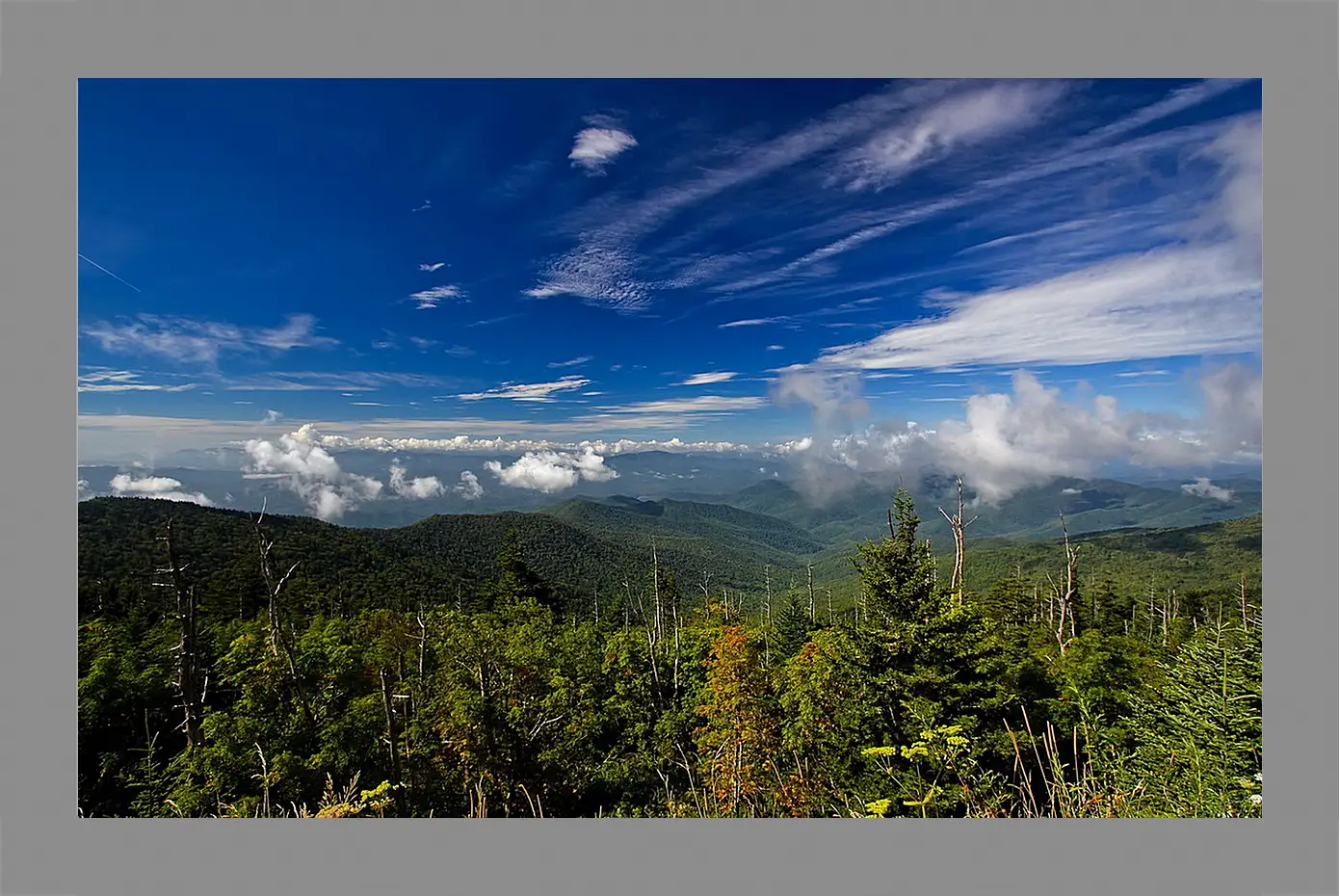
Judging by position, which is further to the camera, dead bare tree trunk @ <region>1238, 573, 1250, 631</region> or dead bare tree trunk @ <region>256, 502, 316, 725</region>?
dead bare tree trunk @ <region>256, 502, 316, 725</region>

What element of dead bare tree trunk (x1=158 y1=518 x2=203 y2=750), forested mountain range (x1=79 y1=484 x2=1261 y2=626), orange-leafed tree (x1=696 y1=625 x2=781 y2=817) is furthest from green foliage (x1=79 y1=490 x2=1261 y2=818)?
forested mountain range (x1=79 y1=484 x2=1261 y2=626)

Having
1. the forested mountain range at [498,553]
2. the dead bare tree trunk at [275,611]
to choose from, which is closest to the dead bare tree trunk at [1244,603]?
the forested mountain range at [498,553]

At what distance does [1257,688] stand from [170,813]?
930 centimetres

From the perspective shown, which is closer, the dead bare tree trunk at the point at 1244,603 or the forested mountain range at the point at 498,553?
the dead bare tree trunk at the point at 1244,603

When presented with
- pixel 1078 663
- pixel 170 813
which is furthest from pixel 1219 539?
pixel 170 813

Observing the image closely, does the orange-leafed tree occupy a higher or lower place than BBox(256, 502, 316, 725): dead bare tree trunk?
lower

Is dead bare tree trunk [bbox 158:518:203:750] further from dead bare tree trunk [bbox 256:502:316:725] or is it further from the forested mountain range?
dead bare tree trunk [bbox 256:502:316:725]

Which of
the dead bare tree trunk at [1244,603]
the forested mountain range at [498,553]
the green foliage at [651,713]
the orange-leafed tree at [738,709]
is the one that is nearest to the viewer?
the green foliage at [651,713]

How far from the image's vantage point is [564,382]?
8492 mm

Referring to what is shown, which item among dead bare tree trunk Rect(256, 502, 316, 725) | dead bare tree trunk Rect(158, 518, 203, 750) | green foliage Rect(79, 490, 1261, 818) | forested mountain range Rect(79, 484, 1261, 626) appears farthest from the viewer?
forested mountain range Rect(79, 484, 1261, 626)

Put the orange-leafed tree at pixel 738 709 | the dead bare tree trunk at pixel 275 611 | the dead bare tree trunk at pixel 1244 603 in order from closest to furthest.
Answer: the dead bare tree trunk at pixel 1244 603 → the dead bare tree trunk at pixel 275 611 → the orange-leafed tree at pixel 738 709

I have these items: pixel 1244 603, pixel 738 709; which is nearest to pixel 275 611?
pixel 738 709

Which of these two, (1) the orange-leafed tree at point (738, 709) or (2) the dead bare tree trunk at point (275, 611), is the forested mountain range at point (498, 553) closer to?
(2) the dead bare tree trunk at point (275, 611)
